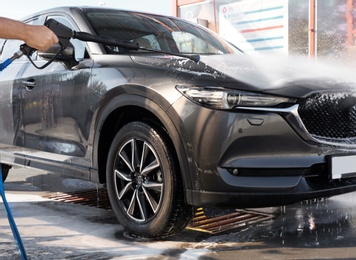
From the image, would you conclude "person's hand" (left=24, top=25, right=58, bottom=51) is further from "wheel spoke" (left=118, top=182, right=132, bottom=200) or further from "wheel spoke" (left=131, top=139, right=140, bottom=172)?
"wheel spoke" (left=118, top=182, right=132, bottom=200)

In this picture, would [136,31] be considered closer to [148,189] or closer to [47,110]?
[47,110]

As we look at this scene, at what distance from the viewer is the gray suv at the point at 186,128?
10.5ft

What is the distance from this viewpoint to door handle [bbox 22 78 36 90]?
4.63m

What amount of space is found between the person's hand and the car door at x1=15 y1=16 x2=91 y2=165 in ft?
6.29

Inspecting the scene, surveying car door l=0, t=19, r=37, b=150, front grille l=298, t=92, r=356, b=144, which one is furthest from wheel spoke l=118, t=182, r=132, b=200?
car door l=0, t=19, r=37, b=150

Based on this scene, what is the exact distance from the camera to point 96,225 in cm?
410

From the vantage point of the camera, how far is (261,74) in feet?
11.5

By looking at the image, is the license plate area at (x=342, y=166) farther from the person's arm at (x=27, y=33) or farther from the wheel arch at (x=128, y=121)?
the person's arm at (x=27, y=33)

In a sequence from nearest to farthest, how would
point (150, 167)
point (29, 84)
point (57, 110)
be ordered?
point (150, 167)
point (57, 110)
point (29, 84)

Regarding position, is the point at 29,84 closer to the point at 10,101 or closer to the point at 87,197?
the point at 10,101

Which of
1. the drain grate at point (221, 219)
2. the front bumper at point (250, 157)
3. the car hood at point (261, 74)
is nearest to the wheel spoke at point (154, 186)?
the front bumper at point (250, 157)

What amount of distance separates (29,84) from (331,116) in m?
2.58

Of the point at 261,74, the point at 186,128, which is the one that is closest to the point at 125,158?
the point at 186,128

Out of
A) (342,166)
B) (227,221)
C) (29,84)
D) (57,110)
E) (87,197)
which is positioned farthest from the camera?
(87,197)
